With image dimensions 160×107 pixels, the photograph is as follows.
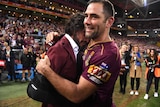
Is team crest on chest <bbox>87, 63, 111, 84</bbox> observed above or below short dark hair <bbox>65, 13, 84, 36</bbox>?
below

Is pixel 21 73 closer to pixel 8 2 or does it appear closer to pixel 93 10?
pixel 93 10

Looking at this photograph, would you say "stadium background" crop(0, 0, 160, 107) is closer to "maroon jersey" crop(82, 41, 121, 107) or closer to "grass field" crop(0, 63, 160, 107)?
"grass field" crop(0, 63, 160, 107)

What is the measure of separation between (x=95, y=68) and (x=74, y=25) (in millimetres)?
484

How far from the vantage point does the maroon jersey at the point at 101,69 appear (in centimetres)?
184

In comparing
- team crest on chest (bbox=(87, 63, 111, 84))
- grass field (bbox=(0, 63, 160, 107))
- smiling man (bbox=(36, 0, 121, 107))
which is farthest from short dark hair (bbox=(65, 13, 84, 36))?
grass field (bbox=(0, 63, 160, 107))

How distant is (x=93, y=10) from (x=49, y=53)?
1.63 feet

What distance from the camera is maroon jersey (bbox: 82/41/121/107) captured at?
184 cm

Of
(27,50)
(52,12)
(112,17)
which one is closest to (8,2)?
(52,12)

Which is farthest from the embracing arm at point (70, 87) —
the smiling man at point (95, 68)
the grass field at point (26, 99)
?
the grass field at point (26, 99)

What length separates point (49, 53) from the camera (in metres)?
1.91

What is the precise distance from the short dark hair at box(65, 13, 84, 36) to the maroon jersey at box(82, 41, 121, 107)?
0.21 meters

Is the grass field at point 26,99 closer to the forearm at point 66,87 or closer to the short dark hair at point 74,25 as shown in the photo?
the short dark hair at point 74,25

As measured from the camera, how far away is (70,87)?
181 centimetres

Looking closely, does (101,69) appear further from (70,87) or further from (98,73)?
(70,87)
